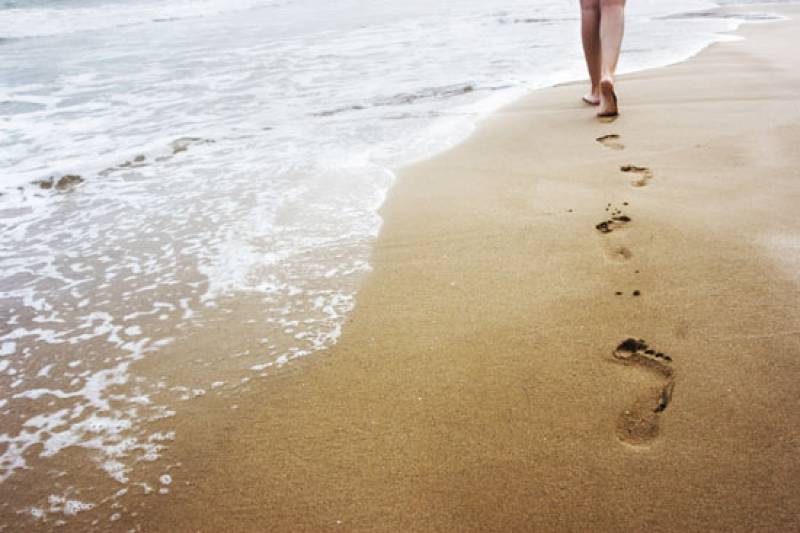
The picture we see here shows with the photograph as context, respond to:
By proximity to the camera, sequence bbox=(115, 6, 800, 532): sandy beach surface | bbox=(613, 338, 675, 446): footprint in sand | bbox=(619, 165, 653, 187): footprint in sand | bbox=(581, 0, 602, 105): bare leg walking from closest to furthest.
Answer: bbox=(115, 6, 800, 532): sandy beach surface, bbox=(613, 338, 675, 446): footprint in sand, bbox=(619, 165, 653, 187): footprint in sand, bbox=(581, 0, 602, 105): bare leg walking

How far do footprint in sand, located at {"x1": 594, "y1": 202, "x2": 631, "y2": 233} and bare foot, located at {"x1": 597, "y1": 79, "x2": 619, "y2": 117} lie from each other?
4.75 ft

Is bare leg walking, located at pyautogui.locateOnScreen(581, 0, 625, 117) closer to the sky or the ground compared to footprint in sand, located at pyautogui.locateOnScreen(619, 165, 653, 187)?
closer to the sky

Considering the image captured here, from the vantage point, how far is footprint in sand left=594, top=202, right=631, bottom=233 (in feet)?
6.59

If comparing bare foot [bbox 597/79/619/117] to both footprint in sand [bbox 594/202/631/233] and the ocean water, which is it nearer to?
the ocean water

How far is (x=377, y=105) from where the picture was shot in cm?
429

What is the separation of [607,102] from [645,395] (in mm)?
2529

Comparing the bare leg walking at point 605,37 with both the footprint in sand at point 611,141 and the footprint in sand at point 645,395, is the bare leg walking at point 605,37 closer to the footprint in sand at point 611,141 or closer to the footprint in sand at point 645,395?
the footprint in sand at point 611,141

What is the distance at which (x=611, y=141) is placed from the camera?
2.92 metres

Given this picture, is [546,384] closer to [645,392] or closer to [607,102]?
[645,392]

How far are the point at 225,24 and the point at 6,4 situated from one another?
9.01 m

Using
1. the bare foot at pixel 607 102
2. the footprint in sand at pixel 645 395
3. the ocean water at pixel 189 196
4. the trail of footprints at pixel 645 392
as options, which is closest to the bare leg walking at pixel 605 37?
the bare foot at pixel 607 102

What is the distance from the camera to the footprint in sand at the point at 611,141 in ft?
9.31

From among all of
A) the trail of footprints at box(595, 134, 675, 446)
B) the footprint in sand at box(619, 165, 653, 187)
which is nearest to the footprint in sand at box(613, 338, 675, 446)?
the trail of footprints at box(595, 134, 675, 446)

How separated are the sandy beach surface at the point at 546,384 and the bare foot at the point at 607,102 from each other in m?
1.05
